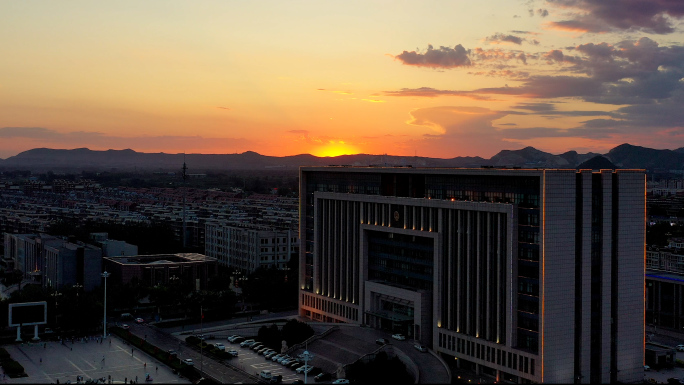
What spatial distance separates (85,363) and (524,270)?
3551 cm

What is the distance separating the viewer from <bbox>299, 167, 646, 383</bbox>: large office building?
4794cm

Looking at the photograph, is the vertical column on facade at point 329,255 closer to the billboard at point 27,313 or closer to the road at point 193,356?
the road at point 193,356

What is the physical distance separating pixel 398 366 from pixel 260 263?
161 ft

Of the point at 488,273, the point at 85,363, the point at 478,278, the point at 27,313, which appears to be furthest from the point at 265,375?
the point at 27,313

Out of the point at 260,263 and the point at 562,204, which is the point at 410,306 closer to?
the point at 562,204

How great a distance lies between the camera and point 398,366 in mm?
50781

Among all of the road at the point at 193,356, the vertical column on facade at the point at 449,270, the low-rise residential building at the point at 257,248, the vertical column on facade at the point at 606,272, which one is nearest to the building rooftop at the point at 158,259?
the low-rise residential building at the point at 257,248

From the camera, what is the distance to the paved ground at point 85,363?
2108 inches

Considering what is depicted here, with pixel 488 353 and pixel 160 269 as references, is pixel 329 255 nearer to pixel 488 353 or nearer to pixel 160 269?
pixel 488 353

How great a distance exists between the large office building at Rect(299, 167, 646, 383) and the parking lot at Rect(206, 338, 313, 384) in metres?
10.4

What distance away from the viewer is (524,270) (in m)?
49.3

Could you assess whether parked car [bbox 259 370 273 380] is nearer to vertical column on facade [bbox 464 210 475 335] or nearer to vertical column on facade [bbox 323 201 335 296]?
vertical column on facade [bbox 464 210 475 335]

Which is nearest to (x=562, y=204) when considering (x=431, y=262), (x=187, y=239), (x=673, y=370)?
(x=431, y=262)

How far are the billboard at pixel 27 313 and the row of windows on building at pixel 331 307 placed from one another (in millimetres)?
24892
